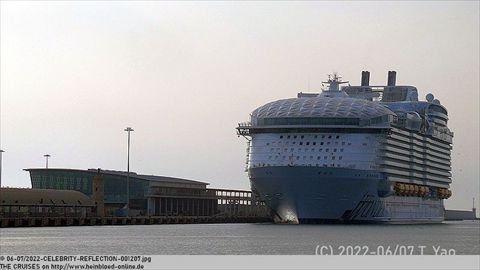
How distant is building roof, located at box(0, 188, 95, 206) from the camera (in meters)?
131

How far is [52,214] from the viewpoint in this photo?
13238 cm

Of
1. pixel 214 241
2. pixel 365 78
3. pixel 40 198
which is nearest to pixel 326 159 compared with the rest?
pixel 214 241

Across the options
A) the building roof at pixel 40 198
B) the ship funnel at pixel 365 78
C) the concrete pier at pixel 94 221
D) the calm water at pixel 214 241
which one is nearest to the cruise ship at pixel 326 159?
the calm water at pixel 214 241

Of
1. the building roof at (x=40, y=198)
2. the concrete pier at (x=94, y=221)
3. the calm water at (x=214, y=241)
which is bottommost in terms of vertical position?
the calm water at (x=214, y=241)

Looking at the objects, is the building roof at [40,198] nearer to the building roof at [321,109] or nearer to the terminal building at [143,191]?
the terminal building at [143,191]

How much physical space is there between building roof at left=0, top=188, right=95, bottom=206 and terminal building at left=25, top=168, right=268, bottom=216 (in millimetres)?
6739

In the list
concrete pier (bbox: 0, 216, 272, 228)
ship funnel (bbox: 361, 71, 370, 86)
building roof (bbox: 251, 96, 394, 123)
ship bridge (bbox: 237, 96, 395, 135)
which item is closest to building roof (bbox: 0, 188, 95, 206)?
concrete pier (bbox: 0, 216, 272, 228)

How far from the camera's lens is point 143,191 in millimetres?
156125

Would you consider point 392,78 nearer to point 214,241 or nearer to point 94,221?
point 94,221

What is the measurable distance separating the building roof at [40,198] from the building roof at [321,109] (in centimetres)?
2628

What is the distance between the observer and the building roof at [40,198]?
429 feet

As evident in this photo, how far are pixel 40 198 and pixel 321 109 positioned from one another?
34236 millimetres

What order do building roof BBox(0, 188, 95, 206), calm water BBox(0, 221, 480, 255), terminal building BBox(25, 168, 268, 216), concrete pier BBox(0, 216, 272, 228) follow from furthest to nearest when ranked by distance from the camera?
terminal building BBox(25, 168, 268, 216) < building roof BBox(0, 188, 95, 206) < concrete pier BBox(0, 216, 272, 228) < calm water BBox(0, 221, 480, 255)

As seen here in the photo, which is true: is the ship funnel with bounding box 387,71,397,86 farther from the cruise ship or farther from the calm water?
the calm water
